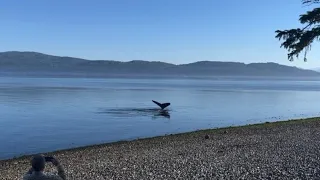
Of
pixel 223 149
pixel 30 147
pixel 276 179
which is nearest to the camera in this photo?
pixel 276 179

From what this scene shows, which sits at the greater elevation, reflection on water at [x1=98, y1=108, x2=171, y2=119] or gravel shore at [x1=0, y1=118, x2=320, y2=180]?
gravel shore at [x1=0, y1=118, x2=320, y2=180]

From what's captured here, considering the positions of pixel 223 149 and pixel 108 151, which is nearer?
pixel 223 149

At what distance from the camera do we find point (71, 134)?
89.4ft

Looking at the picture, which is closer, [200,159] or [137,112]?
[200,159]

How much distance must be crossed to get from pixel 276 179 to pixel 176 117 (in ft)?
88.2

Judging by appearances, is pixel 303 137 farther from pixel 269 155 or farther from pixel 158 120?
pixel 158 120

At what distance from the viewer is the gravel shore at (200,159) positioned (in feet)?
41.7

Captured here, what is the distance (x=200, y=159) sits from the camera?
15.3m

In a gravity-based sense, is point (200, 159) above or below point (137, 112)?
above

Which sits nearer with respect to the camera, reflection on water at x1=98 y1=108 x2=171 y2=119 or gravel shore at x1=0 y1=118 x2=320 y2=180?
gravel shore at x1=0 y1=118 x2=320 y2=180

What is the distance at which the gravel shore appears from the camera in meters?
12.7

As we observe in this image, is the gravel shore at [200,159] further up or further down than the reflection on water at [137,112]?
further up

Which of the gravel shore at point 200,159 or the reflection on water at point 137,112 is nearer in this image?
the gravel shore at point 200,159

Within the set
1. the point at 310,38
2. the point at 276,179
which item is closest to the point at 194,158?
the point at 276,179
